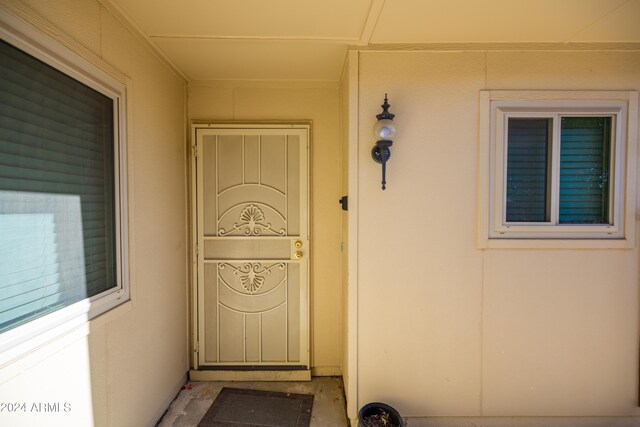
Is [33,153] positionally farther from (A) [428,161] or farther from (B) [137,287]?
(A) [428,161]

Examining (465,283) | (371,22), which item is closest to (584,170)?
(465,283)

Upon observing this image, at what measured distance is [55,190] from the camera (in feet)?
4.25

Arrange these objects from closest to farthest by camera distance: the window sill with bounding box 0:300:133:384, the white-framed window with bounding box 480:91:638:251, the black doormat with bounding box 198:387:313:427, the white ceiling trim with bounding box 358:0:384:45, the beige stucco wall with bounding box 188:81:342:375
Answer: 1. the window sill with bounding box 0:300:133:384
2. the white ceiling trim with bounding box 358:0:384:45
3. the white-framed window with bounding box 480:91:638:251
4. the black doormat with bounding box 198:387:313:427
5. the beige stucco wall with bounding box 188:81:342:375

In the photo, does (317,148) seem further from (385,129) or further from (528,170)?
(528,170)

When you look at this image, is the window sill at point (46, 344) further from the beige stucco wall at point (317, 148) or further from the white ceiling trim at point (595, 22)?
the white ceiling trim at point (595, 22)

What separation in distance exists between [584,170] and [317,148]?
1901 millimetres

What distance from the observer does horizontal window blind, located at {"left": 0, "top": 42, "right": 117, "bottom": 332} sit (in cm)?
110

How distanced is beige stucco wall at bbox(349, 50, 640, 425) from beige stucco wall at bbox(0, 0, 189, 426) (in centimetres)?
136

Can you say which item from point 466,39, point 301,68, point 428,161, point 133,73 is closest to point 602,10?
point 466,39

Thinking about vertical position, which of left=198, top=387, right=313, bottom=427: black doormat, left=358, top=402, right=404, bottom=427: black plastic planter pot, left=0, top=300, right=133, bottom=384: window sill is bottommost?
left=198, top=387, right=313, bottom=427: black doormat

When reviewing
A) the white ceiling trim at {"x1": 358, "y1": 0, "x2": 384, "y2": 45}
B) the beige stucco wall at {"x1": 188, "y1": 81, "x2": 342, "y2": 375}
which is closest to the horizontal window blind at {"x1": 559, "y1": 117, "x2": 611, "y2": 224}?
the white ceiling trim at {"x1": 358, "y1": 0, "x2": 384, "y2": 45}

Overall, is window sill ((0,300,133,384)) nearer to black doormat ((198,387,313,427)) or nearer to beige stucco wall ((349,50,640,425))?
black doormat ((198,387,313,427))

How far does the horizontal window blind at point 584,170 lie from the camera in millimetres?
1940

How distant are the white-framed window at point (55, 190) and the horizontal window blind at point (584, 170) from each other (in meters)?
2.79
